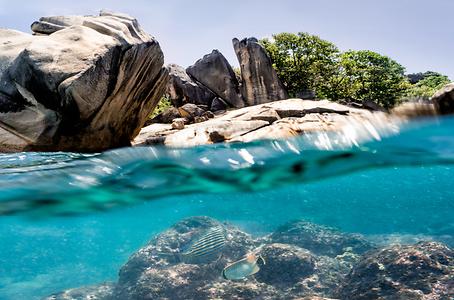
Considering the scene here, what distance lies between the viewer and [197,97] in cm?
3094

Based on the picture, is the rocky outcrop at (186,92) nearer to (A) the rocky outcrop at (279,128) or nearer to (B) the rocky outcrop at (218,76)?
(B) the rocky outcrop at (218,76)

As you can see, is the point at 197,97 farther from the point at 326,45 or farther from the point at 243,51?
the point at 326,45

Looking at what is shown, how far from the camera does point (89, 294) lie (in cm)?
1027

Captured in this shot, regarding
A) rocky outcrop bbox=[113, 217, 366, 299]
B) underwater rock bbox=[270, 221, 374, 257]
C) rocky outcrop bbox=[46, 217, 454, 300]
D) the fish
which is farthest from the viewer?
underwater rock bbox=[270, 221, 374, 257]

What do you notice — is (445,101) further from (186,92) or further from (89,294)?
(186,92)

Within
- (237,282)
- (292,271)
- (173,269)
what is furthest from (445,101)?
(173,269)

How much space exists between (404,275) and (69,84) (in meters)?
9.15

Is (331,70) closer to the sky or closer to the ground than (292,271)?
closer to the sky

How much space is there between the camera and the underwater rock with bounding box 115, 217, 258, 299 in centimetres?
888

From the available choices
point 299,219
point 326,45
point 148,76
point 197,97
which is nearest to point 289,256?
point 299,219

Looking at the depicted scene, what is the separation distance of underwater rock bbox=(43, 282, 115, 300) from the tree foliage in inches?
911

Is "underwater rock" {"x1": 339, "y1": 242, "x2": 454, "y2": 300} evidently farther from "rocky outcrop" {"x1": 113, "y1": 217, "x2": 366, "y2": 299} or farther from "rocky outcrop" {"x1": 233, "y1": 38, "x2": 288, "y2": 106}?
"rocky outcrop" {"x1": 233, "y1": 38, "x2": 288, "y2": 106}

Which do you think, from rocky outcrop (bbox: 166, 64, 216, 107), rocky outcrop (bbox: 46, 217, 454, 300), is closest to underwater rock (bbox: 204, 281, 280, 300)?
rocky outcrop (bbox: 46, 217, 454, 300)

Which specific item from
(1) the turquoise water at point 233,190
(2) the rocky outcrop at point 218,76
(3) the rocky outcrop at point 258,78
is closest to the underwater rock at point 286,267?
(1) the turquoise water at point 233,190
